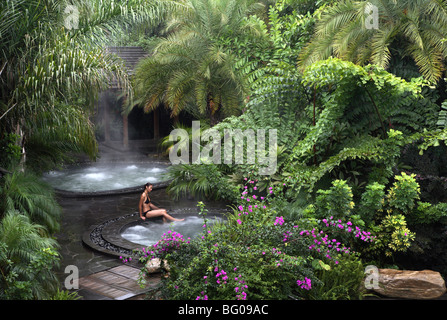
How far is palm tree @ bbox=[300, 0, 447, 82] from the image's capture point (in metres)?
8.56

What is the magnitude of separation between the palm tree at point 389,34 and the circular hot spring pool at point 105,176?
6.19 meters

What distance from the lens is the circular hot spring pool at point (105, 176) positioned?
1380cm

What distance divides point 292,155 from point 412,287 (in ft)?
10.3

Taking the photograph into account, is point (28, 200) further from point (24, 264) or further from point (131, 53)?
point (131, 53)

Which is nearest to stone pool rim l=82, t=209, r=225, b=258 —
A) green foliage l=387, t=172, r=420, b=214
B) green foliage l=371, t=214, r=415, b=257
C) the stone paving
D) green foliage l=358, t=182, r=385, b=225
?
the stone paving

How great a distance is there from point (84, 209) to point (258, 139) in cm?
442

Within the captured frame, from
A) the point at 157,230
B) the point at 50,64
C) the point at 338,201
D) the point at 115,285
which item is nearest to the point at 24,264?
the point at 115,285

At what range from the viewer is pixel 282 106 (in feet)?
31.9

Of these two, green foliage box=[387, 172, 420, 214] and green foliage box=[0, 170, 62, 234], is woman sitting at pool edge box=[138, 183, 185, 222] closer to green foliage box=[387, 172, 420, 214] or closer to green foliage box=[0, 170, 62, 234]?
green foliage box=[0, 170, 62, 234]

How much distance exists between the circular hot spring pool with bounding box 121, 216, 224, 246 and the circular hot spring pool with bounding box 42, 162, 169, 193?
3.66 m

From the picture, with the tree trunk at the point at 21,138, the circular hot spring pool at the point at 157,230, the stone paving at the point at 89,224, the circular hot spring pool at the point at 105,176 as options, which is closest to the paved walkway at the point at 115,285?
the stone paving at the point at 89,224

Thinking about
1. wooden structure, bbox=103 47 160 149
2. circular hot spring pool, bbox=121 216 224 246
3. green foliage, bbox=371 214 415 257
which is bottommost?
circular hot spring pool, bbox=121 216 224 246

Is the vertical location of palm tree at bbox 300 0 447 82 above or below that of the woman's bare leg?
above
